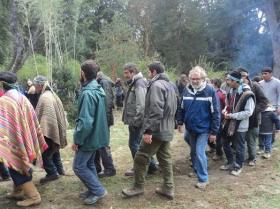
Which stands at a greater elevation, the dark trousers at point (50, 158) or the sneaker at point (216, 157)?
the dark trousers at point (50, 158)

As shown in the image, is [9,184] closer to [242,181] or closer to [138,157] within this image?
[138,157]

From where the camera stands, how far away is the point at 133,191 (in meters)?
5.35

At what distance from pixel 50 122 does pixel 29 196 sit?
110 centimetres

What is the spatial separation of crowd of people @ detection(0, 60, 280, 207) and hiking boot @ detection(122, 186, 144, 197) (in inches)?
0.5

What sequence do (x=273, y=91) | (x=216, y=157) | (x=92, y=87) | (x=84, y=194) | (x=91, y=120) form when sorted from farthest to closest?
1. (x=273, y=91)
2. (x=216, y=157)
3. (x=84, y=194)
4. (x=92, y=87)
5. (x=91, y=120)

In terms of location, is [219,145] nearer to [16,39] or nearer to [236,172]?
[236,172]

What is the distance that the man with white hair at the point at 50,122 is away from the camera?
5.68 meters

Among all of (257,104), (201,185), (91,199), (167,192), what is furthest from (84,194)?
(257,104)

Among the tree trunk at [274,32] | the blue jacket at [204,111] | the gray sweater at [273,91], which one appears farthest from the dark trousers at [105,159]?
the tree trunk at [274,32]

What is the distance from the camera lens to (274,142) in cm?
866

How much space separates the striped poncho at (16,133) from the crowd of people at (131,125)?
0.04ft

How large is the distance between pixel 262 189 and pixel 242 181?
36 centimetres

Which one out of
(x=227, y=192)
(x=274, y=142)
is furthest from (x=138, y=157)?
(x=274, y=142)

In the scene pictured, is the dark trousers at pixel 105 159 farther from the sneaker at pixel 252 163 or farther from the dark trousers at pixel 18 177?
the sneaker at pixel 252 163
